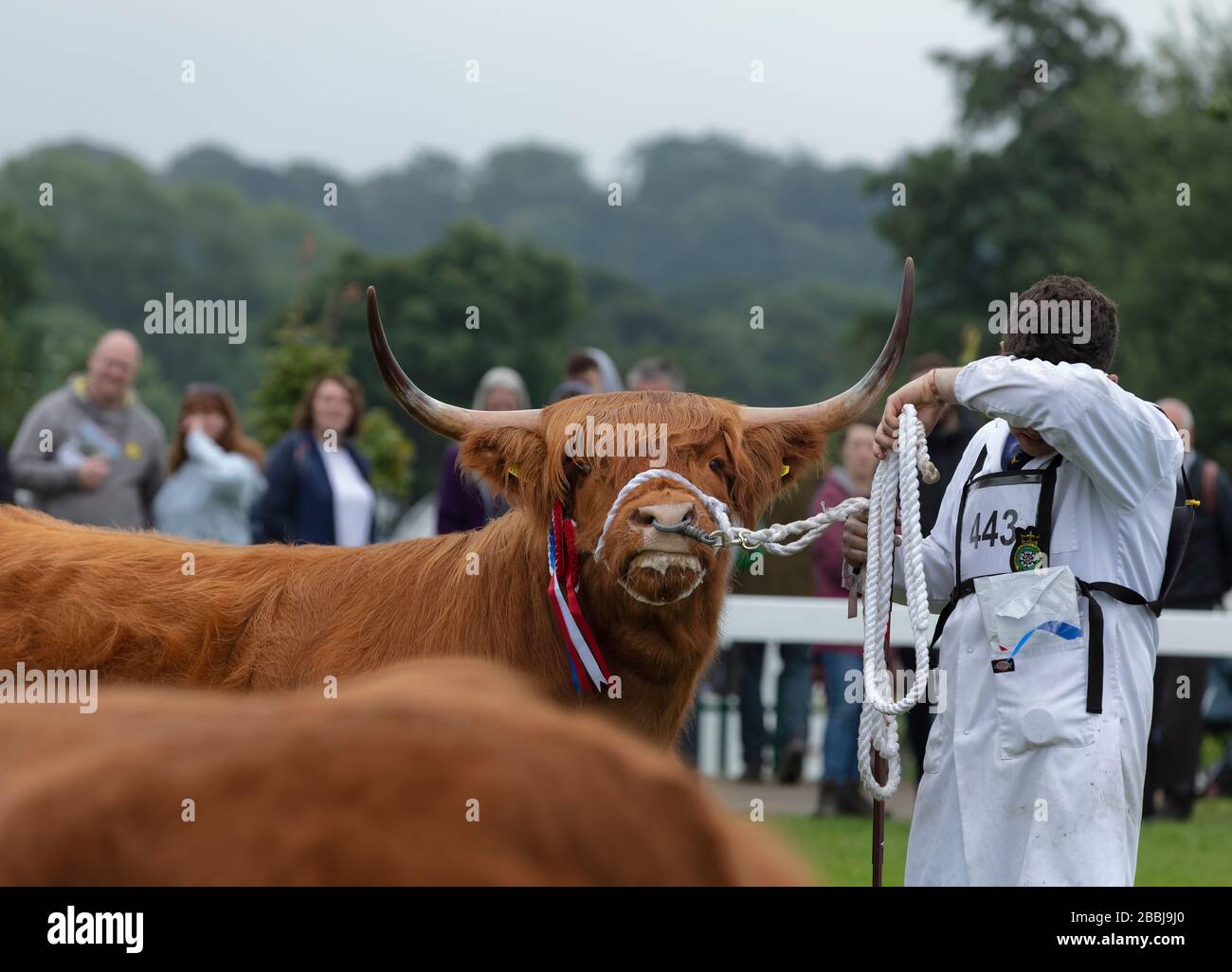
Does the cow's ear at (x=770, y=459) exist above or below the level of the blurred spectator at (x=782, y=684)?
above

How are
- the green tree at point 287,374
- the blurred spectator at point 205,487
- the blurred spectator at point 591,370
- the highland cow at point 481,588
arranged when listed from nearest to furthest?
the highland cow at point 481,588 → the blurred spectator at point 591,370 → the blurred spectator at point 205,487 → the green tree at point 287,374

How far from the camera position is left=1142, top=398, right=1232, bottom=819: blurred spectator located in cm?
920

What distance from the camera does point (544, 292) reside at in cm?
6419

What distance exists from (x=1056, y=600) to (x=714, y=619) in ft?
4.40

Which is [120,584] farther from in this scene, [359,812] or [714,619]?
[359,812]

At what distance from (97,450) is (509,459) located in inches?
187

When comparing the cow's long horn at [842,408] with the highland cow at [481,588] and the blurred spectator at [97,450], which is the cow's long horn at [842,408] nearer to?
the highland cow at [481,588]

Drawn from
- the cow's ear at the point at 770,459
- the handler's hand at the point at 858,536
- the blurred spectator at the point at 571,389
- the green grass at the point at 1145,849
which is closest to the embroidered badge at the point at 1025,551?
the handler's hand at the point at 858,536

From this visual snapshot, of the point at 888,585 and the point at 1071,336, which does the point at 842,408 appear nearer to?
the point at 888,585

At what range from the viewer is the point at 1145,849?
308 inches

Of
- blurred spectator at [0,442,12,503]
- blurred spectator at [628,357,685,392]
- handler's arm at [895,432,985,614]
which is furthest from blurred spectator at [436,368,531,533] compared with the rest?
handler's arm at [895,432,985,614]

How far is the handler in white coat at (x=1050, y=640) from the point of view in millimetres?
3551

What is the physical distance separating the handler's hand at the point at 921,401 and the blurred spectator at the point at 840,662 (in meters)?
4.49
